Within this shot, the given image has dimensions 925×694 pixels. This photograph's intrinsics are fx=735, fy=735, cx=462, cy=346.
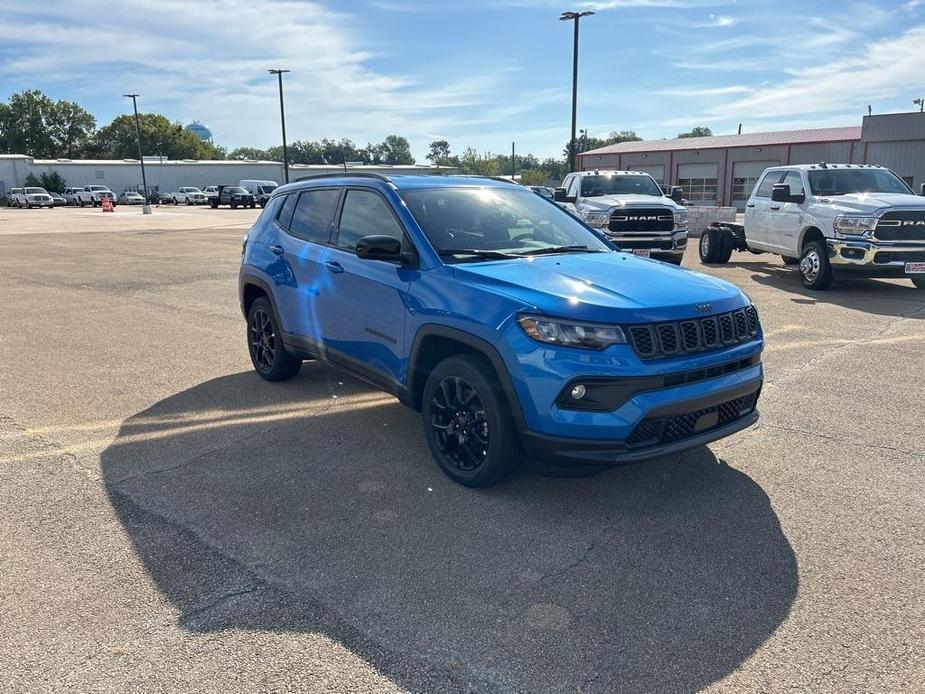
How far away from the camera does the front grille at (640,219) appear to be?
1330 centimetres

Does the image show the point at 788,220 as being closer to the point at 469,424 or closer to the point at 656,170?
the point at 469,424

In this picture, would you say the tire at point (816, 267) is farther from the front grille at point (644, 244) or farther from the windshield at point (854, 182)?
the front grille at point (644, 244)

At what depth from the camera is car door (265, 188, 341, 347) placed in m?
5.42

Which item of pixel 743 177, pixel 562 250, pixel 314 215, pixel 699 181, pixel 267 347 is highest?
pixel 743 177

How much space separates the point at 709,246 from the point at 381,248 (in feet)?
40.4

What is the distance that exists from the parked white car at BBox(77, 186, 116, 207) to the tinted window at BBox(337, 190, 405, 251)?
67.0 m

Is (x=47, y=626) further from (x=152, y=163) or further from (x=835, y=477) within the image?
(x=152, y=163)

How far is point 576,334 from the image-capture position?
360 centimetres

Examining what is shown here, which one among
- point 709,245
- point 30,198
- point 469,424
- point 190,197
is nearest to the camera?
point 469,424

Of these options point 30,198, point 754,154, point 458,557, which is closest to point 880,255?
point 458,557

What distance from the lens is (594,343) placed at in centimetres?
358

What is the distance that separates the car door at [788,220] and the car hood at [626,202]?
5.39 feet

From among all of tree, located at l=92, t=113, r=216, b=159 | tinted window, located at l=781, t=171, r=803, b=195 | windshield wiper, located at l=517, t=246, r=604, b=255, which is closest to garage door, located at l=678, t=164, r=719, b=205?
tinted window, located at l=781, t=171, r=803, b=195

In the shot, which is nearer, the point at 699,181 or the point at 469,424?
the point at 469,424
